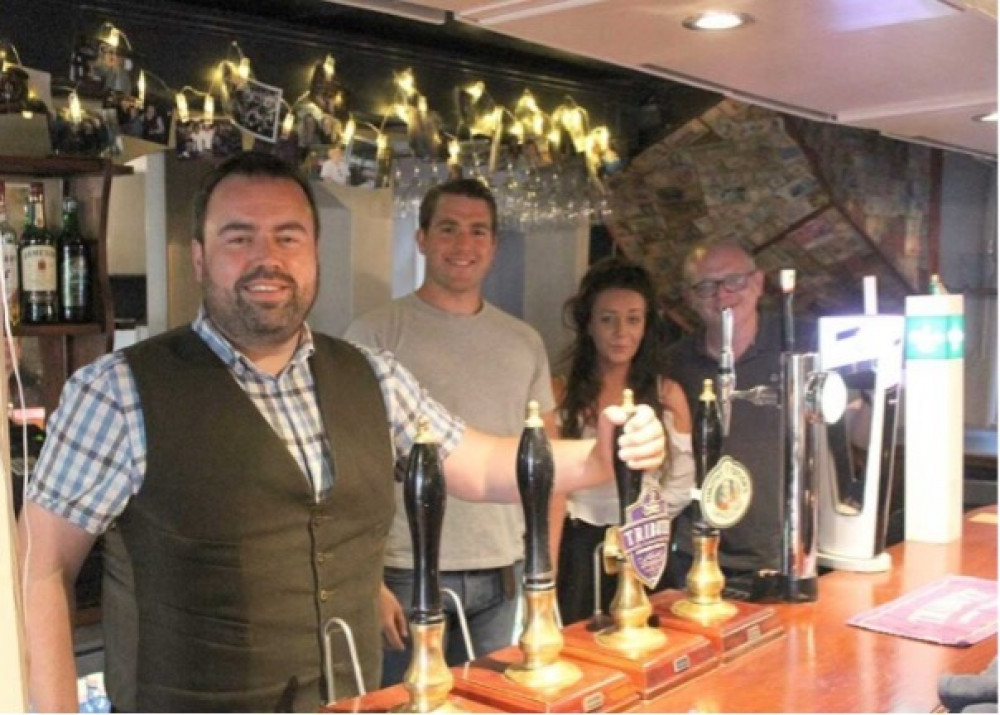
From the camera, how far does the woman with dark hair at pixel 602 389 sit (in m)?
3.00

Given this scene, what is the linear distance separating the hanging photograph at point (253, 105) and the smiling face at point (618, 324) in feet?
3.58

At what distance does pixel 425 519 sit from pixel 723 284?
1.80m

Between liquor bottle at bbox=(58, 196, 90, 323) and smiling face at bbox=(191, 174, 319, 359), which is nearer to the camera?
smiling face at bbox=(191, 174, 319, 359)

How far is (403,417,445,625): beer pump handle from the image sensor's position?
46.4 inches

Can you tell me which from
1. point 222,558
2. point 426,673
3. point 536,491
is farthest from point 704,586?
point 222,558

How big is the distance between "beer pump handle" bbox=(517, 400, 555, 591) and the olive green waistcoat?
52 cm

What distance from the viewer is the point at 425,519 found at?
1.18 meters

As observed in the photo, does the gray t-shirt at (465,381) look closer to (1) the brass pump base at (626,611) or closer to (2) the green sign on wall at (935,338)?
(2) the green sign on wall at (935,338)

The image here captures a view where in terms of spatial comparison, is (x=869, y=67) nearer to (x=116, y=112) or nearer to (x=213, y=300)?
(x=213, y=300)

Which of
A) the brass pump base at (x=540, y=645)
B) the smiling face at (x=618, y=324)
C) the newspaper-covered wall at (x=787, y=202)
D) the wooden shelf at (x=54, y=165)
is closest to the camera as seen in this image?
the brass pump base at (x=540, y=645)

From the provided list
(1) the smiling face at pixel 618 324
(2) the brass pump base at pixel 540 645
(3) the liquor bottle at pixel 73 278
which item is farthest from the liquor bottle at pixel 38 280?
(2) the brass pump base at pixel 540 645

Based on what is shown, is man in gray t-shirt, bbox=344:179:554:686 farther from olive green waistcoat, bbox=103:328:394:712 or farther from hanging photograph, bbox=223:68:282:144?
olive green waistcoat, bbox=103:328:394:712

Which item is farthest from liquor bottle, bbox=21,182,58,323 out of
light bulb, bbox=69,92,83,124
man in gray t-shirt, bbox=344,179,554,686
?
man in gray t-shirt, bbox=344,179,554,686

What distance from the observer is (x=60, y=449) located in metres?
1.66
